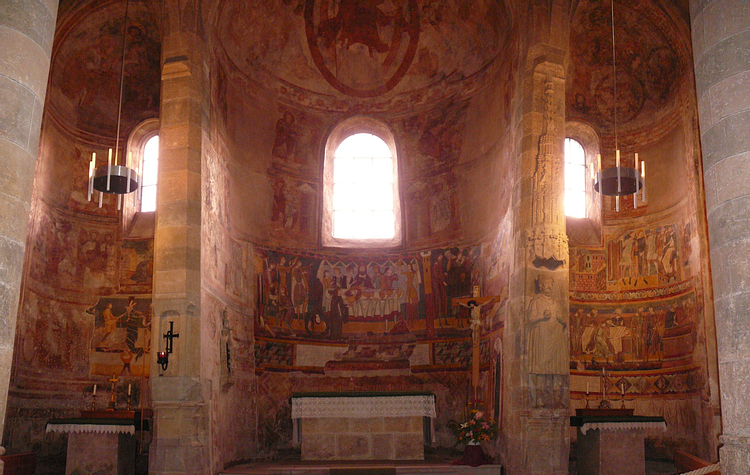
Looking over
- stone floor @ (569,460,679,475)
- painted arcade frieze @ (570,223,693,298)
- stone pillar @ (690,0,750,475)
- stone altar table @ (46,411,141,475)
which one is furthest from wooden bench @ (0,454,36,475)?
stone pillar @ (690,0,750,475)

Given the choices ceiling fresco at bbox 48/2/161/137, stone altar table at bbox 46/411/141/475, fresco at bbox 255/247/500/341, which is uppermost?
ceiling fresco at bbox 48/2/161/137

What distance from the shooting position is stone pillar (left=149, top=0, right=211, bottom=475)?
12.2m

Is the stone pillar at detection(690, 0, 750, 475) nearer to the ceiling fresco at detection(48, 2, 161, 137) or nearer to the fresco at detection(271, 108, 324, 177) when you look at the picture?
the fresco at detection(271, 108, 324, 177)

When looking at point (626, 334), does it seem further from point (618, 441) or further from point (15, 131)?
point (15, 131)

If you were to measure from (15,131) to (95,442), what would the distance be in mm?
8807

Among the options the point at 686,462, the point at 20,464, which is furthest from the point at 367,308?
the point at 20,464

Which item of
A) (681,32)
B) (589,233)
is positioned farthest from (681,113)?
(589,233)

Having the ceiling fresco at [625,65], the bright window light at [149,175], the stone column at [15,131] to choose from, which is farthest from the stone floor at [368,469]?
the ceiling fresco at [625,65]

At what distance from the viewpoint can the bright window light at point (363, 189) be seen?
1875cm

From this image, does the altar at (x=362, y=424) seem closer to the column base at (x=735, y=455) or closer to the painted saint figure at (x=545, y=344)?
the painted saint figure at (x=545, y=344)

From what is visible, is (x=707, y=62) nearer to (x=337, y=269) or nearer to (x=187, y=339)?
(x=187, y=339)

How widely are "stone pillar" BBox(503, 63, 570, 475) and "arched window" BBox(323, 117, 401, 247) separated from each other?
206 inches

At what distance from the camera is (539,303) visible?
42.6ft

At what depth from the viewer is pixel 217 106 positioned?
49.9 ft
